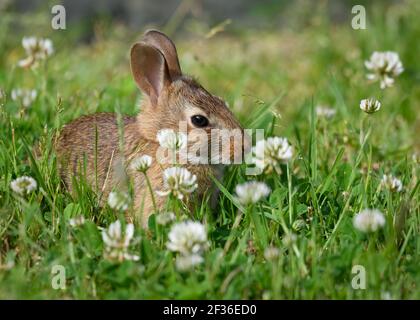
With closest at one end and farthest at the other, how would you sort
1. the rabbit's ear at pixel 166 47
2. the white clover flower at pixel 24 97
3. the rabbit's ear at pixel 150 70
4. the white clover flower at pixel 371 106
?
the white clover flower at pixel 371 106, the rabbit's ear at pixel 150 70, the rabbit's ear at pixel 166 47, the white clover flower at pixel 24 97

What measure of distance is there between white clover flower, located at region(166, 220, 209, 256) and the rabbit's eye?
1164 mm

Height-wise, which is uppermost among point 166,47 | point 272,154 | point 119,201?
point 166,47

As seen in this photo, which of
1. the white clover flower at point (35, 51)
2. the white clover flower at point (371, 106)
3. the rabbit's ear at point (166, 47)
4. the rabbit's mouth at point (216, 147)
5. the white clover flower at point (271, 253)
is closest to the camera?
the white clover flower at point (271, 253)

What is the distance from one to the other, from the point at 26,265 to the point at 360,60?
462cm

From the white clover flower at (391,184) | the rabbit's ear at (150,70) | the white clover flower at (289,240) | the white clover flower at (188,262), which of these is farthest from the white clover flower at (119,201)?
the white clover flower at (391,184)

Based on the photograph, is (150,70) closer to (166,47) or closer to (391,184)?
(166,47)

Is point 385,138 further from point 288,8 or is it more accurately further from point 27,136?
point 288,8

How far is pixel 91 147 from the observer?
4719mm

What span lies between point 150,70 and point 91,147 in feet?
1.97

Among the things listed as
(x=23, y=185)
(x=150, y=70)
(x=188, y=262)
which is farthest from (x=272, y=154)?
(x=150, y=70)

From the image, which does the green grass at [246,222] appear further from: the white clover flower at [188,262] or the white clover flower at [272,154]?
the white clover flower at [272,154]

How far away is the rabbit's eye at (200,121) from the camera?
14.4 feet

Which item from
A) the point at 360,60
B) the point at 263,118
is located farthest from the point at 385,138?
the point at 360,60

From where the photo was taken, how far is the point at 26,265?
3420 millimetres
